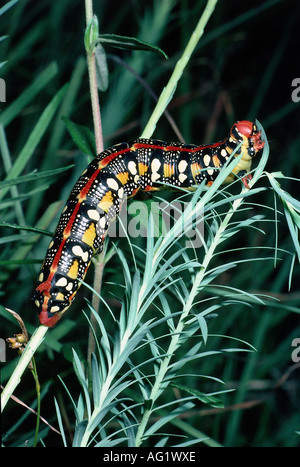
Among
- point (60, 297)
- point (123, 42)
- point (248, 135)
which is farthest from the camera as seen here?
point (248, 135)

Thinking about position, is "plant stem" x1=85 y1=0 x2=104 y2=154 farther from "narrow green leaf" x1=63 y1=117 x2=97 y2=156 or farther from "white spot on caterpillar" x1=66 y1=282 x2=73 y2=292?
"white spot on caterpillar" x1=66 y1=282 x2=73 y2=292

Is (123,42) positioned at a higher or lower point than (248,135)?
higher

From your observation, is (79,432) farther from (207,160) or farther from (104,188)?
(207,160)

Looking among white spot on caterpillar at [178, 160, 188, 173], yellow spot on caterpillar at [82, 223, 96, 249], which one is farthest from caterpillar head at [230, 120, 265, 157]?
yellow spot on caterpillar at [82, 223, 96, 249]

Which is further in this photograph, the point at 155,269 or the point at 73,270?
the point at 73,270

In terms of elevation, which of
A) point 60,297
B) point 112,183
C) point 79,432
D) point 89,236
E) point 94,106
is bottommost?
point 79,432

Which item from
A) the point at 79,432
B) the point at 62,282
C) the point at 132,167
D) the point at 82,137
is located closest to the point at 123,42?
the point at 82,137
